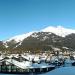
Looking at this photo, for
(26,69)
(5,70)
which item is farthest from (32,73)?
(5,70)

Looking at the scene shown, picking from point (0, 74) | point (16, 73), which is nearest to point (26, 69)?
point (16, 73)

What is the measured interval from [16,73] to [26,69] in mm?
2291

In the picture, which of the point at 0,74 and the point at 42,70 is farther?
the point at 42,70

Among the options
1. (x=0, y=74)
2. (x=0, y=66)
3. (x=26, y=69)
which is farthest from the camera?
(x=0, y=66)

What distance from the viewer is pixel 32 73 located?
199ft

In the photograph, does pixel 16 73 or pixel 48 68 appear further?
pixel 48 68

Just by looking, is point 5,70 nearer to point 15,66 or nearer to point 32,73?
point 15,66

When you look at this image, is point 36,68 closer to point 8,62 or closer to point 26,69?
point 26,69

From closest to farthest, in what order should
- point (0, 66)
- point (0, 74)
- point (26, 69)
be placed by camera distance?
point (0, 74) < point (26, 69) < point (0, 66)

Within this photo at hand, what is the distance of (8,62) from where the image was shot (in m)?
68.6

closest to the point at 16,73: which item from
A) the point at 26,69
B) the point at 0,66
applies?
the point at 26,69

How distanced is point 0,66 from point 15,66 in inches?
147

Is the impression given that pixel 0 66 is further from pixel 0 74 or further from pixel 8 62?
pixel 0 74

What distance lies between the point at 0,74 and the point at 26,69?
6.33 metres
